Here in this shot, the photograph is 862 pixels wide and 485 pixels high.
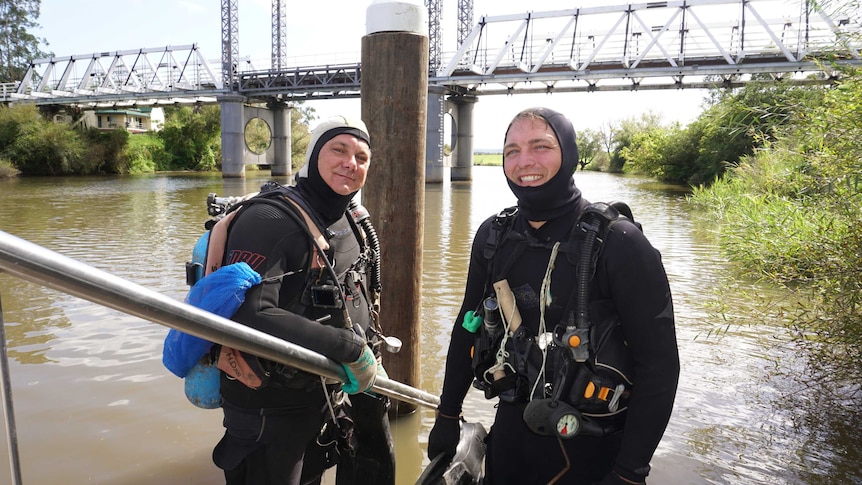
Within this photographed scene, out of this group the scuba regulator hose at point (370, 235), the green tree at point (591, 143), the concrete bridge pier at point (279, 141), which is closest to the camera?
the scuba regulator hose at point (370, 235)

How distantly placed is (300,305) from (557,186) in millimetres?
1159

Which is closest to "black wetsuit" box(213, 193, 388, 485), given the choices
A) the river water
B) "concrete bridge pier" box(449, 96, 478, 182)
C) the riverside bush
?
the river water

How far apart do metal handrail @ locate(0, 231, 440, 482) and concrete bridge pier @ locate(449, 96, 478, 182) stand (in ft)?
139

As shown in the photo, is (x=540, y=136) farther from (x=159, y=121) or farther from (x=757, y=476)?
(x=159, y=121)

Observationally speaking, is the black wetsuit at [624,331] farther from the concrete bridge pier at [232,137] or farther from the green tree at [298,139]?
the green tree at [298,139]

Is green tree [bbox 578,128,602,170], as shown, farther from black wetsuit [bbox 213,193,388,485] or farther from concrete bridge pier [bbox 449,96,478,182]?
black wetsuit [bbox 213,193,388,485]

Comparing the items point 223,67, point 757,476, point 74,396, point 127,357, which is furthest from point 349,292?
point 223,67

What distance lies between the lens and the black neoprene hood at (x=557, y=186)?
2.00 metres

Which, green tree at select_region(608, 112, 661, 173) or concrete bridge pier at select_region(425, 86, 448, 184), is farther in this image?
green tree at select_region(608, 112, 661, 173)

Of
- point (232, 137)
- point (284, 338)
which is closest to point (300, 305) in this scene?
point (284, 338)

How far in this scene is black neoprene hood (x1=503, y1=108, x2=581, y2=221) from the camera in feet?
6.56

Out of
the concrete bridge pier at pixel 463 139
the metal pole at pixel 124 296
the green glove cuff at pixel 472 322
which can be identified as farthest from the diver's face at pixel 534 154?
the concrete bridge pier at pixel 463 139

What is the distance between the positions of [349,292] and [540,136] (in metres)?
1.13

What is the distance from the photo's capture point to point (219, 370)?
2.25 m
